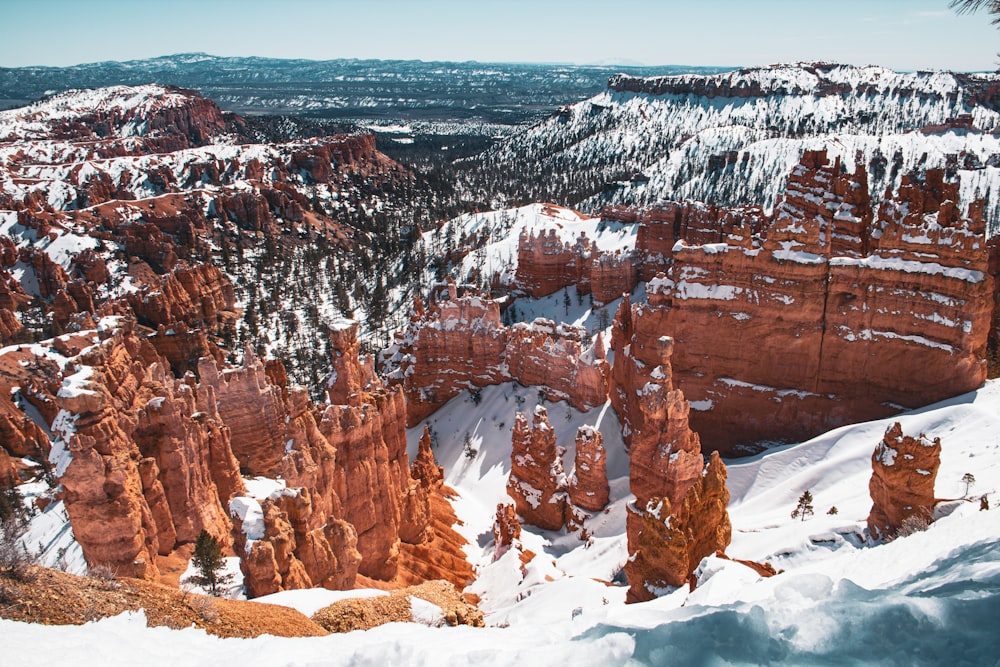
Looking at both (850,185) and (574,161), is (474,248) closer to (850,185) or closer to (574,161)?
(850,185)

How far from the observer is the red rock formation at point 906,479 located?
14086 mm

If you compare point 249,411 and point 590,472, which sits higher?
point 249,411

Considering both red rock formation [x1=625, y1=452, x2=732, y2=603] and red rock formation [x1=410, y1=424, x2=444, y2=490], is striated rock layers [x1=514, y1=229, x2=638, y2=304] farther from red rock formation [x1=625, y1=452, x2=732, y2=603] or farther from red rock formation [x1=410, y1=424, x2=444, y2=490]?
red rock formation [x1=625, y1=452, x2=732, y2=603]

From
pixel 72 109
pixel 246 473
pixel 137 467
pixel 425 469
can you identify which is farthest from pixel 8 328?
pixel 72 109

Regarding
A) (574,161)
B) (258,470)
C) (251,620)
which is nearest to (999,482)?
(251,620)

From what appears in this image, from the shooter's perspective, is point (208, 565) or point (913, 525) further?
point (913, 525)

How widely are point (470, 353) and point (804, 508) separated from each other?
877 inches

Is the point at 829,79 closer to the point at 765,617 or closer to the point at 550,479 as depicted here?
the point at 550,479

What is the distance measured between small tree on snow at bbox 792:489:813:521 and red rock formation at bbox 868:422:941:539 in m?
2.96

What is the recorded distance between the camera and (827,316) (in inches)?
942

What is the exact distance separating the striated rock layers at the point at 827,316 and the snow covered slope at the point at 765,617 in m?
3.86

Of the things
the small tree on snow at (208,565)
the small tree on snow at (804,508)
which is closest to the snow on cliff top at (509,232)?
the small tree on snow at (804,508)

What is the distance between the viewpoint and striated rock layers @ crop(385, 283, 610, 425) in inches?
1356

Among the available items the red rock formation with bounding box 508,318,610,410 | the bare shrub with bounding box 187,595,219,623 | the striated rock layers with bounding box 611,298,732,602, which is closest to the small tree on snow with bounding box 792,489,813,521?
the striated rock layers with bounding box 611,298,732,602
